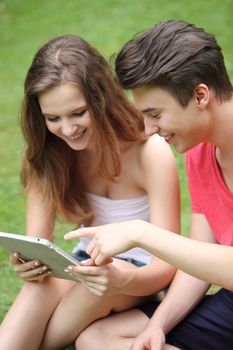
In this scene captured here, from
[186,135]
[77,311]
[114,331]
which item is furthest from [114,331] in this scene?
[186,135]

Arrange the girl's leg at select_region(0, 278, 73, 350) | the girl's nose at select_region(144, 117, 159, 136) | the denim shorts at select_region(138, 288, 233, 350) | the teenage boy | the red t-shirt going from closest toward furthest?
the teenage boy
the girl's nose at select_region(144, 117, 159, 136)
the red t-shirt
the denim shorts at select_region(138, 288, 233, 350)
the girl's leg at select_region(0, 278, 73, 350)

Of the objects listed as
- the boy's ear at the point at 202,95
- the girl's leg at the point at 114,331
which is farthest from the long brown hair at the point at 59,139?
the boy's ear at the point at 202,95

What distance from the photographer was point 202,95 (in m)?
2.58

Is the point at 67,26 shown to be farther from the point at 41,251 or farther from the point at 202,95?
the point at 202,95

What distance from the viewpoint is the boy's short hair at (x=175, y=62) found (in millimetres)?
2566

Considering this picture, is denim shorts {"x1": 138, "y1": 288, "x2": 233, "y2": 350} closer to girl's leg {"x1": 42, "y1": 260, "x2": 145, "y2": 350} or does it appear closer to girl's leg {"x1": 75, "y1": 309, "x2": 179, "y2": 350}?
girl's leg {"x1": 75, "y1": 309, "x2": 179, "y2": 350}

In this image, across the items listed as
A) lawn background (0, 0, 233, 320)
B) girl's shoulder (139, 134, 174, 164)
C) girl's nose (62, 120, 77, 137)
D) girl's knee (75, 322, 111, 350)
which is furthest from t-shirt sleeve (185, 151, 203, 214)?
lawn background (0, 0, 233, 320)

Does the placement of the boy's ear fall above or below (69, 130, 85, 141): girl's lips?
above

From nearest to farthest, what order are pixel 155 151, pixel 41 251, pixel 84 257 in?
pixel 41 251, pixel 155 151, pixel 84 257

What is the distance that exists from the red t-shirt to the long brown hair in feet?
1.25

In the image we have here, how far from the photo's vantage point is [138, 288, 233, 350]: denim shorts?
3.03 m

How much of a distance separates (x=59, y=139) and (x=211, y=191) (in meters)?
0.77

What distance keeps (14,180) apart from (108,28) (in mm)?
2823

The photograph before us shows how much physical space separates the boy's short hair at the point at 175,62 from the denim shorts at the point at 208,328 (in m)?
0.89
